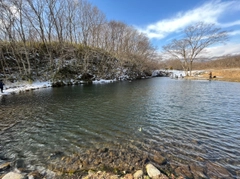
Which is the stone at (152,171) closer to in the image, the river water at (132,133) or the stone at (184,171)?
the stone at (184,171)

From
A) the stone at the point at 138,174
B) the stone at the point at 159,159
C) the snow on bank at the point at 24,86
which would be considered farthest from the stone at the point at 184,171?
the snow on bank at the point at 24,86

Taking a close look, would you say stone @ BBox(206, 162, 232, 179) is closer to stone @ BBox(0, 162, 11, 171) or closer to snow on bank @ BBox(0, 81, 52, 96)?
stone @ BBox(0, 162, 11, 171)

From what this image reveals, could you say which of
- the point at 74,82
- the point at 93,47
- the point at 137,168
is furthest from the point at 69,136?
the point at 93,47

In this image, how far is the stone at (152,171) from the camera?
3.01 metres

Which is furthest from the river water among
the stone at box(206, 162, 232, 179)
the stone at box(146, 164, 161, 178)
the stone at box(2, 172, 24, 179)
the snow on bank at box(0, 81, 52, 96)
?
the snow on bank at box(0, 81, 52, 96)

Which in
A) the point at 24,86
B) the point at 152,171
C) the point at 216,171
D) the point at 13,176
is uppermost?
the point at 24,86

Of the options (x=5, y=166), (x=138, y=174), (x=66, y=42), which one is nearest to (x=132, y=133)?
(x=138, y=174)

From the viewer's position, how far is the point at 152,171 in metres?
3.11

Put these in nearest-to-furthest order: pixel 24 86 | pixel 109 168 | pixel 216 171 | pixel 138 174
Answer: pixel 138 174 → pixel 216 171 → pixel 109 168 → pixel 24 86

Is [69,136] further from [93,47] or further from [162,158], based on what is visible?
[93,47]

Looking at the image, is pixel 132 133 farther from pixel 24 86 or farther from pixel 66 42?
pixel 66 42

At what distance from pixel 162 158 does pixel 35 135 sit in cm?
→ 497

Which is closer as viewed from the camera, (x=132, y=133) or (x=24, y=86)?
(x=132, y=133)

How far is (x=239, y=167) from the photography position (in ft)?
10.8
